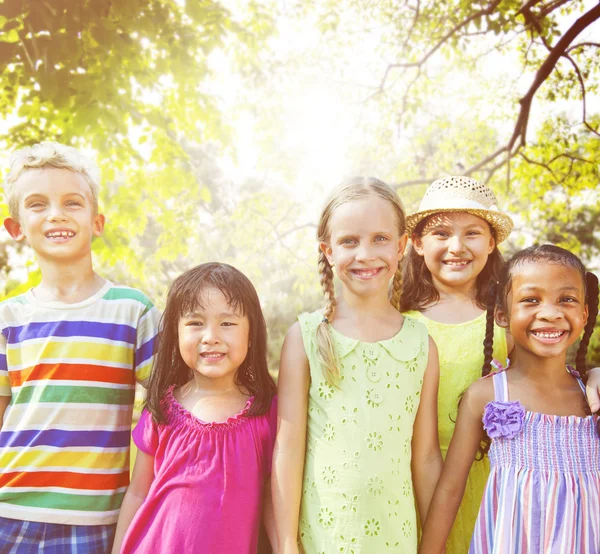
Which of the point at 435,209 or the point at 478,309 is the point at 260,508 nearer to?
the point at 478,309

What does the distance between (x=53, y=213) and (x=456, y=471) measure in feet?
4.40

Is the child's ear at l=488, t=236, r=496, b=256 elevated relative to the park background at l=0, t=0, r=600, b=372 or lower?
lower

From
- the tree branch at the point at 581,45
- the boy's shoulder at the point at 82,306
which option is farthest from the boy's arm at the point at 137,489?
the tree branch at the point at 581,45

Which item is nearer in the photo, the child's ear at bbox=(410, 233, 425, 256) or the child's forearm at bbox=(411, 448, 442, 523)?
the child's forearm at bbox=(411, 448, 442, 523)

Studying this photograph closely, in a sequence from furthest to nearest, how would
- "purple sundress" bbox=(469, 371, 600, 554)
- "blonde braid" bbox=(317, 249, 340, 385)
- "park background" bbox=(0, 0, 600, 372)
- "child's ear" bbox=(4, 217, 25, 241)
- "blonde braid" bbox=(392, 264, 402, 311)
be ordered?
1. "park background" bbox=(0, 0, 600, 372)
2. "blonde braid" bbox=(392, 264, 402, 311)
3. "child's ear" bbox=(4, 217, 25, 241)
4. "blonde braid" bbox=(317, 249, 340, 385)
5. "purple sundress" bbox=(469, 371, 600, 554)

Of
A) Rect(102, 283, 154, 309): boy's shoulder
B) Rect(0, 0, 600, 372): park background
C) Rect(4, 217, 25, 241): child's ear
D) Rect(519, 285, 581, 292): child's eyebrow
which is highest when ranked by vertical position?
Rect(0, 0, 600, 372): park background

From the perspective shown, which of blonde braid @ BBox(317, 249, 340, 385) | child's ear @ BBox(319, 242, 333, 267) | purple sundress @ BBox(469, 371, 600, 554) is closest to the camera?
purple sundress @ BBox(469, 371, 600, 554)

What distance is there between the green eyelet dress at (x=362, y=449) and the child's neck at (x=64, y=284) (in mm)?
675

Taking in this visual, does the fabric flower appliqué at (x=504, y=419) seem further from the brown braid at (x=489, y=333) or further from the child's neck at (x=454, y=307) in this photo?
the child's neck at (x=454, y=307)

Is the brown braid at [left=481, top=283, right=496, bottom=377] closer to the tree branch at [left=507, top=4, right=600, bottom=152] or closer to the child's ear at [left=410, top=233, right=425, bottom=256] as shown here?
the child's ear at [left=410, top=233, right=425, bottom=256]

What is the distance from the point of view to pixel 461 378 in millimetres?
1924

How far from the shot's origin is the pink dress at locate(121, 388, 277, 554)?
151 centimetres

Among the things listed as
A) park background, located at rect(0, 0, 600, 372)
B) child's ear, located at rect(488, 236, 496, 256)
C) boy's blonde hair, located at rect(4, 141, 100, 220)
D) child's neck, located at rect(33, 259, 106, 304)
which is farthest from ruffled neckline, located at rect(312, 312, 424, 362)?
park background, located at rect(0, 0, 600, 372)

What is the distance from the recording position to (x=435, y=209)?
2062 millimetres
